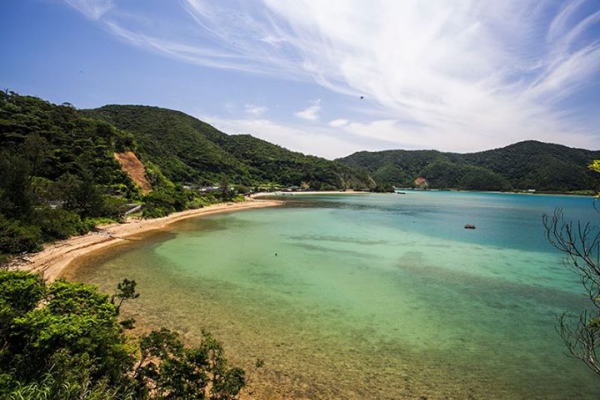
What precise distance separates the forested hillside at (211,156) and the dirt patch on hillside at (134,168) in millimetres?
10533

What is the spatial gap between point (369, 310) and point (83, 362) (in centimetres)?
1017

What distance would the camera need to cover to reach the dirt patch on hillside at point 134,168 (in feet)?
153

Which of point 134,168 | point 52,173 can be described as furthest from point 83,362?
point 134,168

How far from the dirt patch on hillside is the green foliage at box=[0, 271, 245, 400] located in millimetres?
42251

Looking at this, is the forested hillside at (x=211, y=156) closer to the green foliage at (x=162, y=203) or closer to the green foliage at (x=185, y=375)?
the green foliage at (x=162, y=203)

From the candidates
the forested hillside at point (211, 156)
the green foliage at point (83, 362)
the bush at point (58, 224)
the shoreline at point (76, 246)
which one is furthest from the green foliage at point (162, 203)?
the green foliage at point (83, 362)

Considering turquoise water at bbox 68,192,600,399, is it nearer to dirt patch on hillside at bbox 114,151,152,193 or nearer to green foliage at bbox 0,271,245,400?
green foliage at bbox 0,271,245,400

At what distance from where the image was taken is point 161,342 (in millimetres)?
6922

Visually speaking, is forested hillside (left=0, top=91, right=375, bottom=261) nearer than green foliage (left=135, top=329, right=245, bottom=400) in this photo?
No

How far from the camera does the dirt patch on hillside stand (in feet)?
153

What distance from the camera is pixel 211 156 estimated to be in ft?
315

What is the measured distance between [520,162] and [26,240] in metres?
194

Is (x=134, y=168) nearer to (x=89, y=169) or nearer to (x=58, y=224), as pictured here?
(x=89, y=169)

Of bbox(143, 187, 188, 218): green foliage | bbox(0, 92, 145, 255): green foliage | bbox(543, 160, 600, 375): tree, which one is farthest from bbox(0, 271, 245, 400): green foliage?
bbox(143, 187, 188, 218): green foliage
